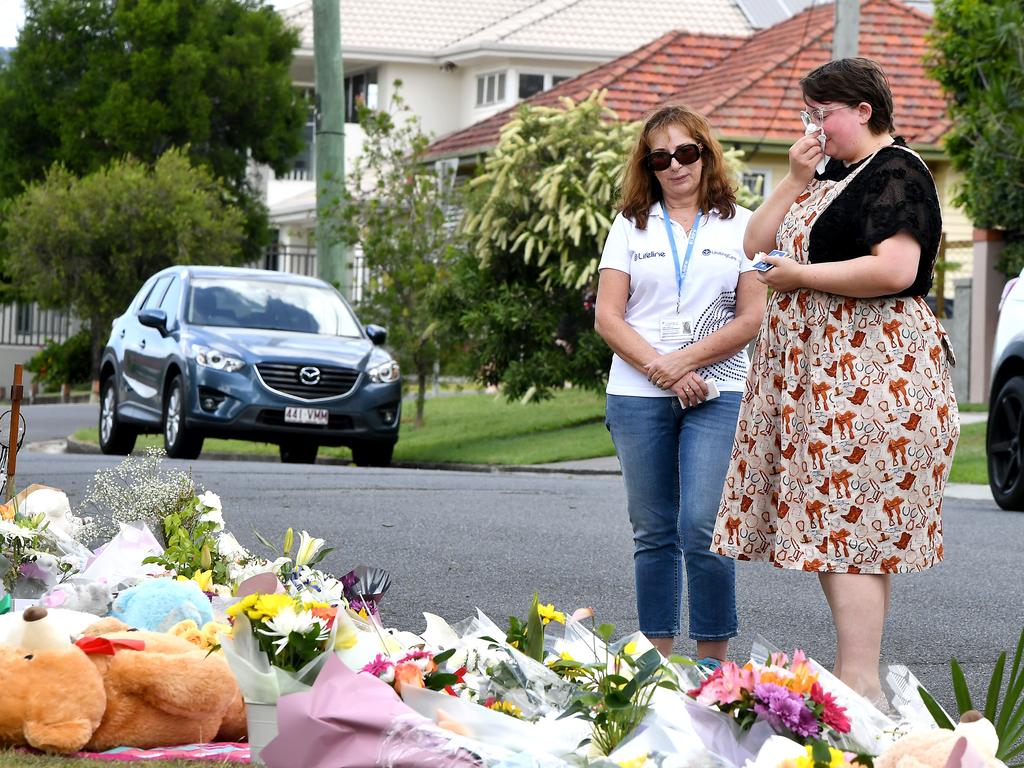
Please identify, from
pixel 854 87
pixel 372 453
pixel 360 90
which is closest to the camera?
pixel 854 87

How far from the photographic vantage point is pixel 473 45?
41.3 meters

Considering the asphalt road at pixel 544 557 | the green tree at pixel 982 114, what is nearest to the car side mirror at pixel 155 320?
the asphalt road at pixel 544 557

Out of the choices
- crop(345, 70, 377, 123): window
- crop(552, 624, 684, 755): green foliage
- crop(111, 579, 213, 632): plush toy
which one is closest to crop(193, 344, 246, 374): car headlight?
crop(111, 579, 213, 632): plush toy

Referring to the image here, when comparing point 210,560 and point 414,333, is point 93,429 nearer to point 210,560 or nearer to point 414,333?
point 414,333

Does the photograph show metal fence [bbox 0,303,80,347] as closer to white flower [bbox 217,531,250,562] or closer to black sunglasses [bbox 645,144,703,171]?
white flower [bbox 217,531,250,562]

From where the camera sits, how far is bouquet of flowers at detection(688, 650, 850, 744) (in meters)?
3.36

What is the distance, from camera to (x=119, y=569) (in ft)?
17.0

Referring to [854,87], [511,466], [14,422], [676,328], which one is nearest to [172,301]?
[511,466]

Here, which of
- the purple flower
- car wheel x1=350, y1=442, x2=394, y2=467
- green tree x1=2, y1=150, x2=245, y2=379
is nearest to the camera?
the purple flower

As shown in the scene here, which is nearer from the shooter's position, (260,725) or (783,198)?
(260,725)

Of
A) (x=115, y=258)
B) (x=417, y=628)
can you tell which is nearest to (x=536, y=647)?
(x=417, y=628)

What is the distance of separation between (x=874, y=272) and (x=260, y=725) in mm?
1907

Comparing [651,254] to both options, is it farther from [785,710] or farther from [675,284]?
[785,710]

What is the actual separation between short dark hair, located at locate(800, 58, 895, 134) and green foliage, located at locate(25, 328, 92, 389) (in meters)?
33.1
